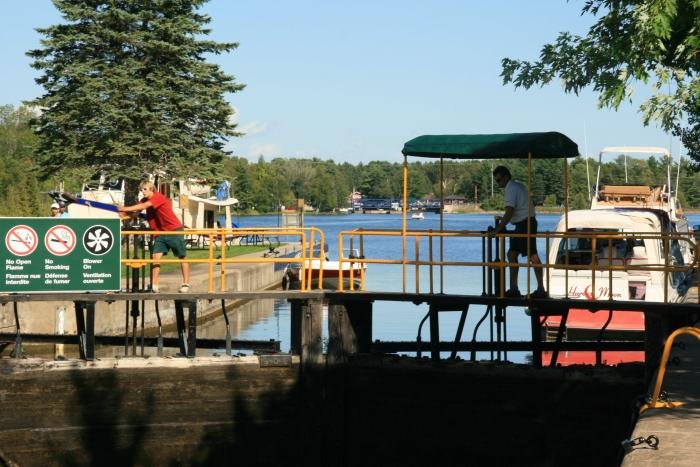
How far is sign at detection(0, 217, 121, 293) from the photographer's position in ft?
49.9

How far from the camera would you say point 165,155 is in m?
44.4

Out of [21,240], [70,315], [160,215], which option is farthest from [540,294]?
[70,315]

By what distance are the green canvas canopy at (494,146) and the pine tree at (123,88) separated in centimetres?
2863

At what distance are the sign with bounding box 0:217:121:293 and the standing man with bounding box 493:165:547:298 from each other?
16.5 feet

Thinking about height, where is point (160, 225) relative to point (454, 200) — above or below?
below

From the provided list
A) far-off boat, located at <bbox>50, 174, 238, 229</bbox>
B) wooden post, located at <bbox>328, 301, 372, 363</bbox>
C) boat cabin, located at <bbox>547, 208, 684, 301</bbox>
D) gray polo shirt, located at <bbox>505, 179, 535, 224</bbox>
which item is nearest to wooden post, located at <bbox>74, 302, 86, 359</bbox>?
far-off boat, located at <bbox>50, 174, 238, 229</bbox>

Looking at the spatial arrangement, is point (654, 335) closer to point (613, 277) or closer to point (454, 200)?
point (454, 200)

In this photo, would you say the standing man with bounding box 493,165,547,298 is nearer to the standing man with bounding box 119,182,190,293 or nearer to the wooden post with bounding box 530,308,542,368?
the wooden post with bounding box 530,308,542,368

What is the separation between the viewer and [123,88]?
43.8 meters

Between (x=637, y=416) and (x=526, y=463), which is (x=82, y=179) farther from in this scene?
(x=637, y=416)

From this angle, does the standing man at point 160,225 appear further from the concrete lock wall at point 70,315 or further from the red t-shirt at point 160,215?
the concrete lock wall at point 70,315

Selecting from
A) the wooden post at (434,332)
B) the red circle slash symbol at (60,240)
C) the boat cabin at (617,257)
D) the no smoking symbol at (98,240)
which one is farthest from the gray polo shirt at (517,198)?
the red circle slash symbol at (60,240)

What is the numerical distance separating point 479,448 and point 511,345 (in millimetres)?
2132

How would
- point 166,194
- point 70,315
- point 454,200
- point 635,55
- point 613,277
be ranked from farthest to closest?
point 166,194 → point 70,315 → point 613,277 → point 454,200 → point 635,55
